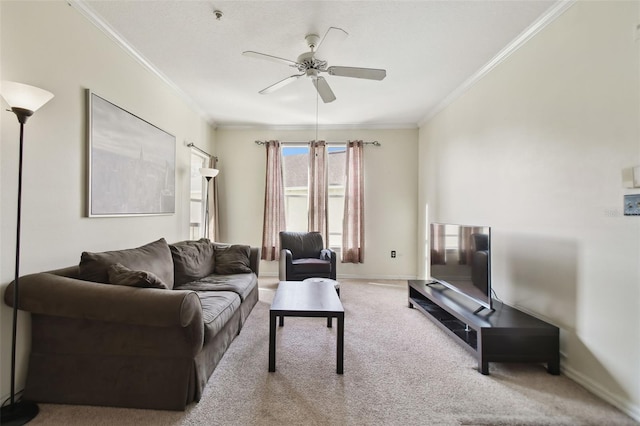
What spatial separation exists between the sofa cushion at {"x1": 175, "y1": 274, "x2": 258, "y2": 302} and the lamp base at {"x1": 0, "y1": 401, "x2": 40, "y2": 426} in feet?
3.89

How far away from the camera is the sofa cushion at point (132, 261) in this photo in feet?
6.33

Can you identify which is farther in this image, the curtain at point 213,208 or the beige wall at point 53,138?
the curtain at point 213,208

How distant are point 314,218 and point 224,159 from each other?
1.99 m

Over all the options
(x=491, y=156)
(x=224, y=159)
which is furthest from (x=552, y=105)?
(x=224, y=159)

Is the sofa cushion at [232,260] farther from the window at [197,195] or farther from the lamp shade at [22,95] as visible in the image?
the lamp shade at [22,95]

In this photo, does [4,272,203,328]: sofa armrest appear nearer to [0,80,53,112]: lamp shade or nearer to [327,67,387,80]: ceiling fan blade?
[0,80,53,112]: lamp shade

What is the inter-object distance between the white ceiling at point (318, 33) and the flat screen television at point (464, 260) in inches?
67.5

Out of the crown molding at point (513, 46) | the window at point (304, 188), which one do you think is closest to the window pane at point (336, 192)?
the window at point (304, 188)

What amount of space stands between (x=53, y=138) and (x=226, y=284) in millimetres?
1731

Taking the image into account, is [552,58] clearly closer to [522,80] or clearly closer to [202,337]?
[522,80]

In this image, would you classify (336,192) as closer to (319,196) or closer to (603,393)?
(319,196)

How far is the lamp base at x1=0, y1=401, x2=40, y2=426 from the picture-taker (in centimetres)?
152

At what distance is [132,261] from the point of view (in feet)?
7.21

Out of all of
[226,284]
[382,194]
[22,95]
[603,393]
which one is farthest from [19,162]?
[382,194]
